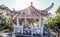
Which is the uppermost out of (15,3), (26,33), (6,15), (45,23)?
(15,3)

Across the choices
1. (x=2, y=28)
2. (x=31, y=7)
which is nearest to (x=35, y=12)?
(x=31, y=7)

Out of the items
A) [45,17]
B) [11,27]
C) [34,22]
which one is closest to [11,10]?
[11,27]

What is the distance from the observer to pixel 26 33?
202cm

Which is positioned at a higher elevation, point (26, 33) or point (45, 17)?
point (45, 17)

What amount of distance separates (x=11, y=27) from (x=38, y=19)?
40 centimetres

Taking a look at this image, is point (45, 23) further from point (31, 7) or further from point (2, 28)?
point (2, 28)

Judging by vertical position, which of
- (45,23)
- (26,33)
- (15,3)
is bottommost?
(26,33)

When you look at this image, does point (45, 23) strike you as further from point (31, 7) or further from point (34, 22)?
point (31, 7)

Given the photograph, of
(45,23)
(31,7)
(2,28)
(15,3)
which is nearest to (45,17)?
(45,23)

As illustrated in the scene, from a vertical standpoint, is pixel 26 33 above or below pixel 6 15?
below

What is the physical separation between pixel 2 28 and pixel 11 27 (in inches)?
5.3

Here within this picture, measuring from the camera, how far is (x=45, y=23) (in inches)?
78.4

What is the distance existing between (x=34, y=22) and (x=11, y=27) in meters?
0.33

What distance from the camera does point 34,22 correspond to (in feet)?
6.56
